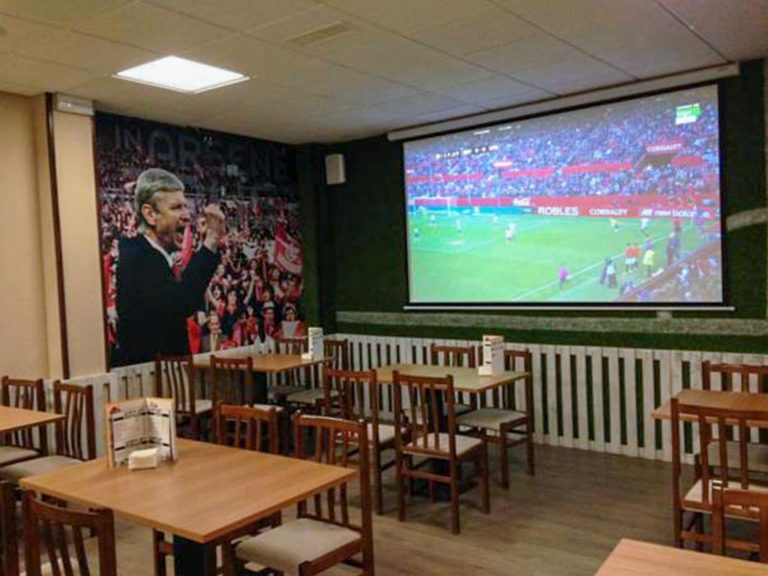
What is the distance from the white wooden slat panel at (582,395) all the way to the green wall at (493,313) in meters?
0.15

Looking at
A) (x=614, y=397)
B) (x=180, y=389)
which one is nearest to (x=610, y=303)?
(x=614, y=397)

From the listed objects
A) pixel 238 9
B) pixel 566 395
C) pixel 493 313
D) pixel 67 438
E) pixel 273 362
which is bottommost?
pixel 566 395

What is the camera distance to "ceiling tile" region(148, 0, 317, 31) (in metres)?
3.18

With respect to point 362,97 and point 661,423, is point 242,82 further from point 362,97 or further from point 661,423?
point 661,423

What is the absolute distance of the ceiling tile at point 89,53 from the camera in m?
3.65

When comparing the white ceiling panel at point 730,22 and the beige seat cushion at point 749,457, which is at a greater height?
the white ceiling panel at point 730,22

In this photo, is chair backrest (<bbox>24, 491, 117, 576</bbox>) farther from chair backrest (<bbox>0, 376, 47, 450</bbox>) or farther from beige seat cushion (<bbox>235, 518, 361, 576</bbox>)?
chair backrest (<bbox>0, 376, 47, 450</bbox>)

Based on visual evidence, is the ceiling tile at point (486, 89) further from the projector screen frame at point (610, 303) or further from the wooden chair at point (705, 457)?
the wooden chair at point (705, 457)

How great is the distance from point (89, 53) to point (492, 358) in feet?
10.6

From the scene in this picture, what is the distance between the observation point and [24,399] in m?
4.39

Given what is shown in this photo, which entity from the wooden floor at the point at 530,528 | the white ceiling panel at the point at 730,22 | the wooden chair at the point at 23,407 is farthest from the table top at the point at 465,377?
the white ceiling panel at the point at 730,22

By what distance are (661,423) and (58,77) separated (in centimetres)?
496

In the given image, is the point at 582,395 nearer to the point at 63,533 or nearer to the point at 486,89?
the point at 486,89

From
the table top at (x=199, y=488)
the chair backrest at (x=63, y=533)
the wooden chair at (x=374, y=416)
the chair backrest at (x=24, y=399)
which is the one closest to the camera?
the chair backrest at (x=63, y=533)
